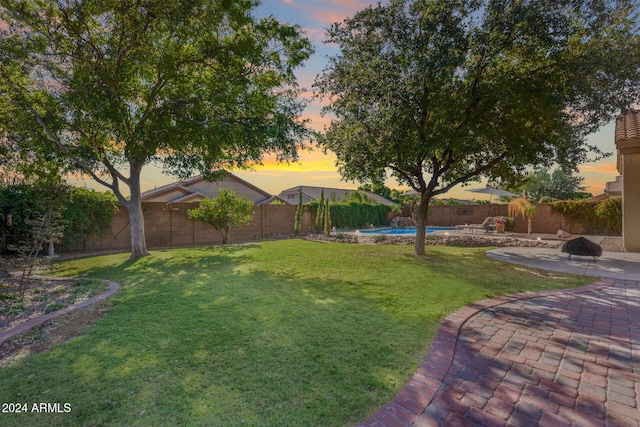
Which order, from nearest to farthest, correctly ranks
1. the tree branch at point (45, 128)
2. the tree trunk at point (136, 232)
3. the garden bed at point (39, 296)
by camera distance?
the garden bed at point (39, 296) → the tree branch at point (45, 128) → the tree trunk at point (136, 232)

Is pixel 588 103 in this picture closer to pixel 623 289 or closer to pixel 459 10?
pixel 459 10

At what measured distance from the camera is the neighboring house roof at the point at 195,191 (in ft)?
77.0

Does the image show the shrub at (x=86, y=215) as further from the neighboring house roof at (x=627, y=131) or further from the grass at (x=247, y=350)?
the neighboring house roof at (x=627, y=131)

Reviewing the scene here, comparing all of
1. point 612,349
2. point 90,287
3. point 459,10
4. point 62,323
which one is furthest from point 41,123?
point 612,349

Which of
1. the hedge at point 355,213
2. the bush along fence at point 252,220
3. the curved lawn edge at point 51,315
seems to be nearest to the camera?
the curved lawn edge at point 51,315

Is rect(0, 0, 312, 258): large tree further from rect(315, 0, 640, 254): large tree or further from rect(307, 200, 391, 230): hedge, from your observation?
rect(307, 200, 391, 230): hedge

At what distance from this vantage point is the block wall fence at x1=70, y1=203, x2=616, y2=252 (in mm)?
12281

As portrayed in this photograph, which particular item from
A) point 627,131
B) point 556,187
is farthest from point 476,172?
point 556,187

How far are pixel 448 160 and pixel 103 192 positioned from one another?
13.1 metres

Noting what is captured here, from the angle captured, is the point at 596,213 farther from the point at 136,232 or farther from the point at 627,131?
the point at 136,232

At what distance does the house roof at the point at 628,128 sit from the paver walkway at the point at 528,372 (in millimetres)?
7892

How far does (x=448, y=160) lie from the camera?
9.97 meters

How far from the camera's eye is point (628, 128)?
416 inches

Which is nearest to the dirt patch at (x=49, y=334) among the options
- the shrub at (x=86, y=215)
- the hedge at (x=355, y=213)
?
the shrub at (x=86, y=215)
